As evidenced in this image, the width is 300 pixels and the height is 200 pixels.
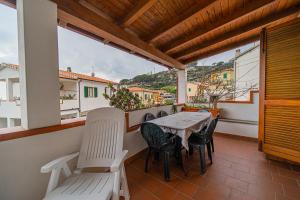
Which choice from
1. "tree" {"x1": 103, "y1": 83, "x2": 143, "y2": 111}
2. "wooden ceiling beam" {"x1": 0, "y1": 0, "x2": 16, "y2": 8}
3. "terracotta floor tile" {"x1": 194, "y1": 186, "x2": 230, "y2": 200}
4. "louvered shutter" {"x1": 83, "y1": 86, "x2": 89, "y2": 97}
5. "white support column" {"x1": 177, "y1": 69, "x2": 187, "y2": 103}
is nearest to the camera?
"wooden ceiling beam" {"x1": 0, "y1": 0, "x2": 16, "y2": 8}

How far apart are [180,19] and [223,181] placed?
2.59 metres

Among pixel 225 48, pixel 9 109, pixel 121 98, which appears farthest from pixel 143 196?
pixel 225 48

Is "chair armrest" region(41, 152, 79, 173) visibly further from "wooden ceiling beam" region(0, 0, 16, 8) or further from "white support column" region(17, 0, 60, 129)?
"wooden ceiling beam" region(0, 0, 16, 8)

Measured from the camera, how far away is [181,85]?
4.68 meters

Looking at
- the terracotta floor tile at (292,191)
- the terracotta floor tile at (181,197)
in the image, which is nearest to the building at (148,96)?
the terracotta floor tile at (181,197)

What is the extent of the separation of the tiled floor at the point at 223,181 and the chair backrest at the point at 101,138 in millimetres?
619

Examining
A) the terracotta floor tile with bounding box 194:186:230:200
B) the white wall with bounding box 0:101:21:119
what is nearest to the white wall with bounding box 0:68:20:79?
the white wall with bounding box 0:101:21:119

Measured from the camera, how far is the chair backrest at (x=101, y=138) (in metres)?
1.49

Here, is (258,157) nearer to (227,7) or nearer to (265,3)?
(265,3)

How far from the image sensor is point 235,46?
135 inches

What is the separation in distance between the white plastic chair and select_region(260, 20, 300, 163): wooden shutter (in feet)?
7.98

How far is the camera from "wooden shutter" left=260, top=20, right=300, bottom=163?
76.0 inches

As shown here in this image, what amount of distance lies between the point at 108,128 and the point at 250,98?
3.65 metres

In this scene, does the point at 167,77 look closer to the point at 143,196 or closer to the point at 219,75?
the point at 219,75
